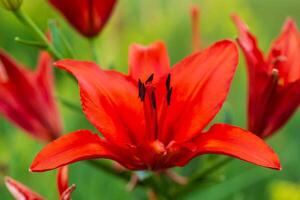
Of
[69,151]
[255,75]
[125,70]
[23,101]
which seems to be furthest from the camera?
[125,70]

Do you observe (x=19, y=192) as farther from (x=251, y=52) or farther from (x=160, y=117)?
(x=251, y=52)

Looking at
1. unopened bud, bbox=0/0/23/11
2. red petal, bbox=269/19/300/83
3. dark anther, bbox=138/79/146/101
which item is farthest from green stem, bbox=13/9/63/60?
red petal, bbox=269/19/300/83

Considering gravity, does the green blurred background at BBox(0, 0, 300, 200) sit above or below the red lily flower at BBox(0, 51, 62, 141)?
below

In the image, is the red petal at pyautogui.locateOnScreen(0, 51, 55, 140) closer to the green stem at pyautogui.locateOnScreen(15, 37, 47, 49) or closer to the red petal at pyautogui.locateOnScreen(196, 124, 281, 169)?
the green stem at pyautogui.locateOnScreen(15, 37, 47, 49)

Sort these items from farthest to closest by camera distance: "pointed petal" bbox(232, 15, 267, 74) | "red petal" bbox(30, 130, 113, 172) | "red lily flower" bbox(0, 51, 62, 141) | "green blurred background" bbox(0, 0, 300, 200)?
"green blurred background" bbox(0, 0, 300, 200) → "red lily flower" bbox(0, 51, 62, 141) → "pointed petal" bbox(232, 15, 267, 74) → "red petal" bbox(30, 130, 113, 172)

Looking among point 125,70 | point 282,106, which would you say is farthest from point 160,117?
point 125,70

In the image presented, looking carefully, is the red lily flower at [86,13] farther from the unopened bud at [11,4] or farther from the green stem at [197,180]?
the green stem at [197,180]
